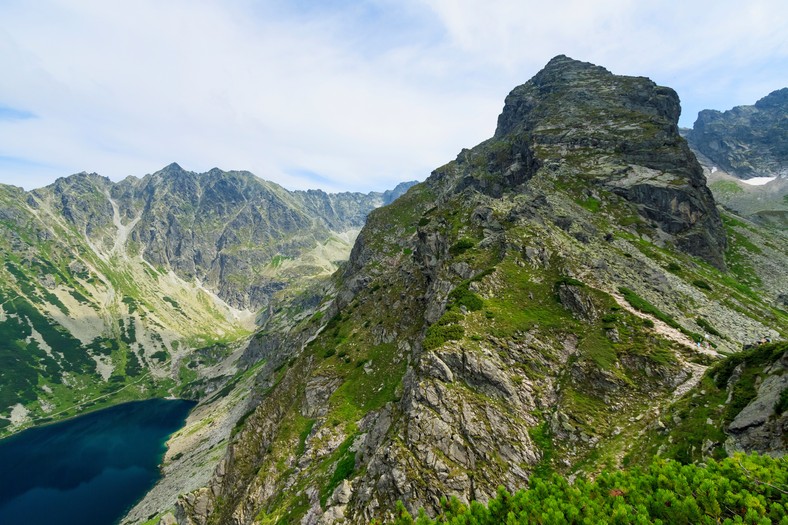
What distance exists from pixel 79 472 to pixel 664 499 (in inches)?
8011

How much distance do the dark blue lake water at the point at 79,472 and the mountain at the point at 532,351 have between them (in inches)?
978

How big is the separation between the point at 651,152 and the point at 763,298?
46112 mm

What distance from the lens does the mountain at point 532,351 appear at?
30688 millimetres

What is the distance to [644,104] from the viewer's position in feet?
442

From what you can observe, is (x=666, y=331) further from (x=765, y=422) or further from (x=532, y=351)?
(x=765, y=422)

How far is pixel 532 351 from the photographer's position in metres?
40.4

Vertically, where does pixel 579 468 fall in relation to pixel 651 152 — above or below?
below

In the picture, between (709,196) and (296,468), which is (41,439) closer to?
(296,468)

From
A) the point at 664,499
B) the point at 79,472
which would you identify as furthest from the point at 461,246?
the point at 79,472

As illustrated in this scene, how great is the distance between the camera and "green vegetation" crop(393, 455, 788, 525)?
12805 mm

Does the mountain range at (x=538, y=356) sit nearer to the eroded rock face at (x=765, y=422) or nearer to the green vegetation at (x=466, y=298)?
the eroded rock face at (x=765, y=422)

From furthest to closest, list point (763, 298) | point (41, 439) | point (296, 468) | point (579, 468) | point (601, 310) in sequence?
point (41, 439) → point (763, 298) → point (296, 468) → point (601, 310) → point (579, 468)

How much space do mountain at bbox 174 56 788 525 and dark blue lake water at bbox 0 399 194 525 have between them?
24.8 meters

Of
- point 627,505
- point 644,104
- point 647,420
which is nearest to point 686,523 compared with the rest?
point 627,505
